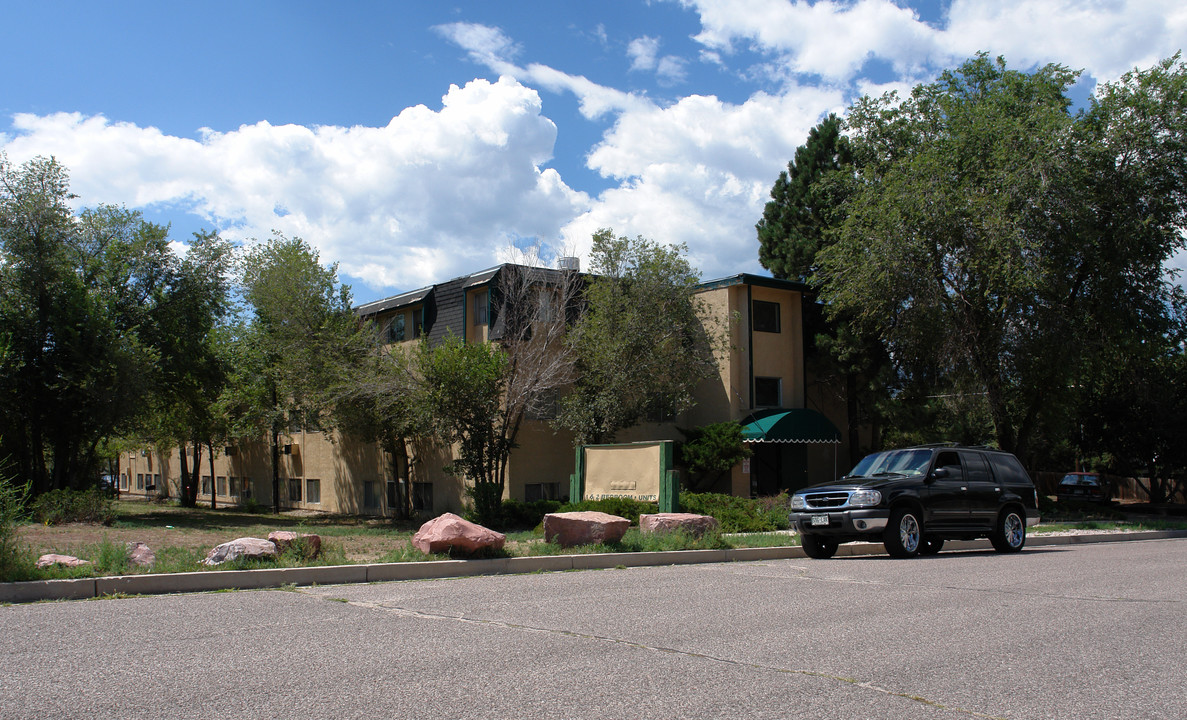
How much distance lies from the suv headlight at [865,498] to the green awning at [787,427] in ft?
40.0

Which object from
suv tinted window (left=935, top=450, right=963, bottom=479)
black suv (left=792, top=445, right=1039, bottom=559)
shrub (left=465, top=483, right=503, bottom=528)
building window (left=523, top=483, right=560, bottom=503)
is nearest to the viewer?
black suv (left=792, top=445, right=1039, bottom=559)

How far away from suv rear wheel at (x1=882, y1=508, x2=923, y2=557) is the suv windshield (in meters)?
0.75

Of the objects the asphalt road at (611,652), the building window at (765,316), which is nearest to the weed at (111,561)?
the asphalt road at (611,652)

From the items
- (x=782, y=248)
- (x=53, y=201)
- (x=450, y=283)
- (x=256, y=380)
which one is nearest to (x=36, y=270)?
(x=53, y=201)

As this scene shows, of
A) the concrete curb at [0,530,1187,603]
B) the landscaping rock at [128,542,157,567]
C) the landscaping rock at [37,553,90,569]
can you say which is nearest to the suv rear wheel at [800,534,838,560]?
the concrete curb at [0,530,1187,603]

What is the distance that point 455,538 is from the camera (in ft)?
38.8

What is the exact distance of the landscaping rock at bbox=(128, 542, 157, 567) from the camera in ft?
35.1

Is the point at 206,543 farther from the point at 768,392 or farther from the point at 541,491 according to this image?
the point at 768,392

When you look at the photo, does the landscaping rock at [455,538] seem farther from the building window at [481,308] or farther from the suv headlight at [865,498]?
the building window at [481,308]

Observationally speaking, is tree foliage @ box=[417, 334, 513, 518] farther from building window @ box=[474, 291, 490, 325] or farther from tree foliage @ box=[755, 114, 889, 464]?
tree foliage @ box=[755, 114, 889, 464]

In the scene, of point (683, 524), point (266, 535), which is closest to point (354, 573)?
point (683, 524)

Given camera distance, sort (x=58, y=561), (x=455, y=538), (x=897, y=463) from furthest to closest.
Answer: (x=897, y=463) → (x=455, y=538) → (x=58, y=561)

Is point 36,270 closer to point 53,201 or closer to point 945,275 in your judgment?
point 53,201

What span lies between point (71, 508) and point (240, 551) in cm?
1362
